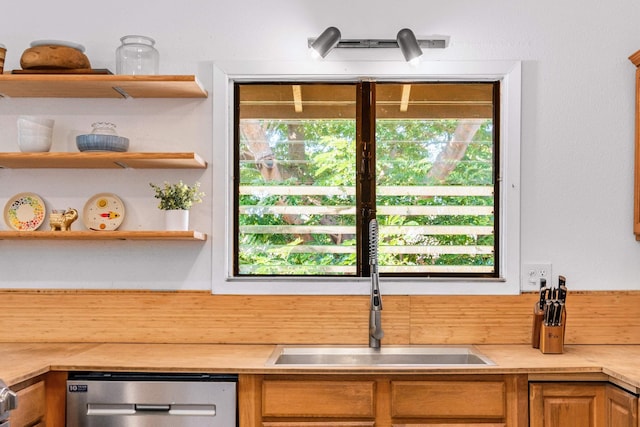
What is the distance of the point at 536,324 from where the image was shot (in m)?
2.62

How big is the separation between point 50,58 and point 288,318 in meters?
1.52

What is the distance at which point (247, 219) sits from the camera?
292cm

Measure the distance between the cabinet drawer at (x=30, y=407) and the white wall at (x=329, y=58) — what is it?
69 cm

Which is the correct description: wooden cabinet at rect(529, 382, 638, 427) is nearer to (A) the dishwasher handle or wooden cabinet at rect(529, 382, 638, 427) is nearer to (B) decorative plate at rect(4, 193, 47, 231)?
(A) the dishwasher handle

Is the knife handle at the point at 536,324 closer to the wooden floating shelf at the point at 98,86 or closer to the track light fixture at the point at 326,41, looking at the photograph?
the track light fixture at the point at 326,41

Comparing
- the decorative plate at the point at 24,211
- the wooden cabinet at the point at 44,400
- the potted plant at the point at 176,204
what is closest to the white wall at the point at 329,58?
the decorative plate at the point at 24,211

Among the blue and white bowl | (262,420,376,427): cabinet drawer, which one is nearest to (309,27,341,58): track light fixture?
the blue and white bowl

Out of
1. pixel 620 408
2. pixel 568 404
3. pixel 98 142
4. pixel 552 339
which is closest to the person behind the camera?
pixel 620 408

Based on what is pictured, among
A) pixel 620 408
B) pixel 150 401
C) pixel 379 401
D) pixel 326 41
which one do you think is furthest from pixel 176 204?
pixel 620 408

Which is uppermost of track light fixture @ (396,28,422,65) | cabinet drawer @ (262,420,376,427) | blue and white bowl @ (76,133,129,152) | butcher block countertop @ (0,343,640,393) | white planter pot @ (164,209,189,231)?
track light fixture @ (396,28,422,65)

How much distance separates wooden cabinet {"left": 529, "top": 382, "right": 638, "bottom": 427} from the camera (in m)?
2.22

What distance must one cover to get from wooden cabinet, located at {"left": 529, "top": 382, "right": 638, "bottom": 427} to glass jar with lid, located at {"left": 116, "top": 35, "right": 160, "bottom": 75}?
203cm

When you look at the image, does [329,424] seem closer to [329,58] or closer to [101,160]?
[101,160]

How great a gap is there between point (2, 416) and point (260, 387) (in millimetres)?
844
